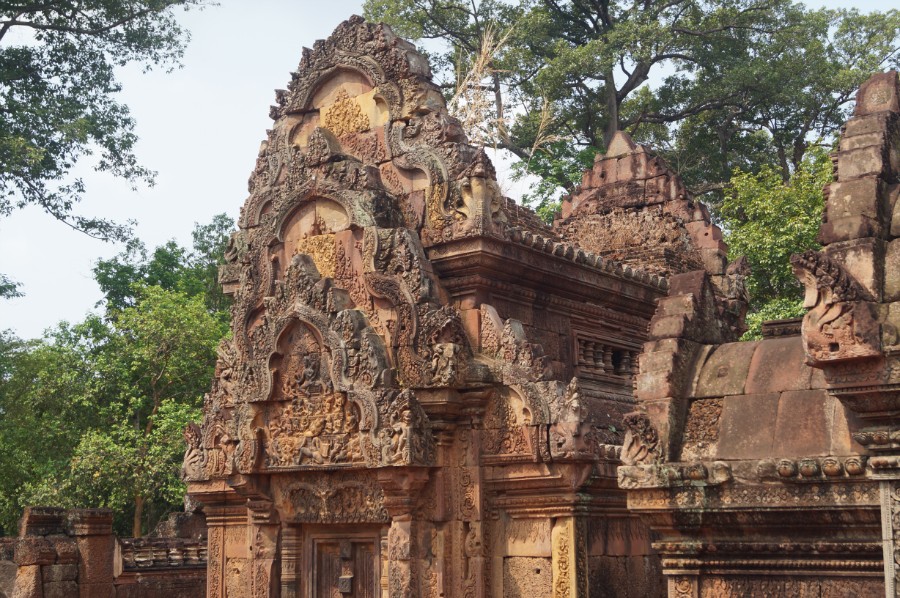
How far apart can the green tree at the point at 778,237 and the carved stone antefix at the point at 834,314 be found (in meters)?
11.3

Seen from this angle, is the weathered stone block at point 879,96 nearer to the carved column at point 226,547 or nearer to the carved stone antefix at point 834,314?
the carved stone antefix at point 834,314

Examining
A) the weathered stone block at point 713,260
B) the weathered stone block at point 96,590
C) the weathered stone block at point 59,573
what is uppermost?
the weathered stone block at point 713,260

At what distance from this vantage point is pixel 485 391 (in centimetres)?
1050

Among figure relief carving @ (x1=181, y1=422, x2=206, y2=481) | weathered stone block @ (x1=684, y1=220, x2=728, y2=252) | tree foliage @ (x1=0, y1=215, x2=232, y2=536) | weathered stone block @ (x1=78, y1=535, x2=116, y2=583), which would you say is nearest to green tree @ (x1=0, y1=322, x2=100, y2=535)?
tree foliage @ (x1=0, y1=215, x2=232, y2=536)

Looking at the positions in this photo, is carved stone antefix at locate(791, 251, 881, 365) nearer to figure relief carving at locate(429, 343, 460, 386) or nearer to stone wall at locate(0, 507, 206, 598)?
figure relief carving at locate(429, 343, 460, 386)

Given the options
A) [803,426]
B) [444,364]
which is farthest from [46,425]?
[803,426]

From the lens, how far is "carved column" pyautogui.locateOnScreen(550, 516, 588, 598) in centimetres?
984

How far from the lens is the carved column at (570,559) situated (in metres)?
9.84

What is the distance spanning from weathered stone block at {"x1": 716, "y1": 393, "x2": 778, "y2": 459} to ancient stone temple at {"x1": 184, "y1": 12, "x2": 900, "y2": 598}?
0.02 meters

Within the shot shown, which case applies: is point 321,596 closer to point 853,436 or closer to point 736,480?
point 736,480

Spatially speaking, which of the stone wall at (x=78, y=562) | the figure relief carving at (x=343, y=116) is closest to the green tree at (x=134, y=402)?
the stone wall at (x=78, y=562)

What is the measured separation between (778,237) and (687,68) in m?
11.9

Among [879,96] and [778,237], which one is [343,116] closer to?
[879,96]

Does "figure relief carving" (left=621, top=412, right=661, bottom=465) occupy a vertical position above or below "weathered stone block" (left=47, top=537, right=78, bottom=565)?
above
